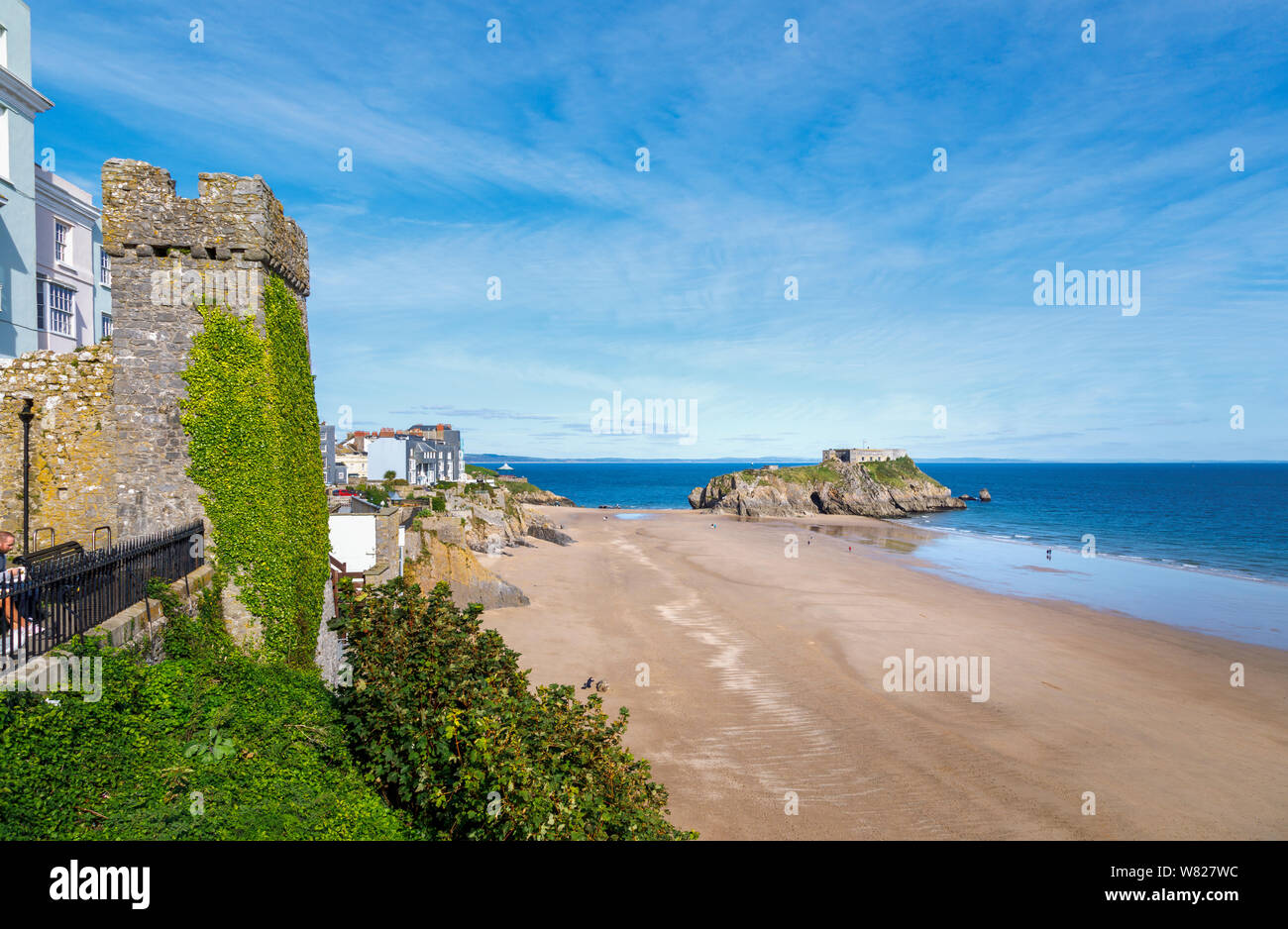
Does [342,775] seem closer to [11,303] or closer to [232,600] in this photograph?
[232,600]

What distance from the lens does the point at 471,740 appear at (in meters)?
7.37

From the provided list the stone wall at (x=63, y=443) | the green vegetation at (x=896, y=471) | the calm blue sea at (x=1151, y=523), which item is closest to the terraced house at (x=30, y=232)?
the stone wall at (x=63, y=443)

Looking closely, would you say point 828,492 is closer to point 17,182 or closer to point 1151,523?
point 1151,523

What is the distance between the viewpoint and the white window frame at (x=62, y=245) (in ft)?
82.7

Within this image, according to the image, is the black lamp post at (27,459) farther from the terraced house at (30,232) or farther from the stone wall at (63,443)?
the terraced house at (30,232)

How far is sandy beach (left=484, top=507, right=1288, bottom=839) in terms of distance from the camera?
14320 millimetres

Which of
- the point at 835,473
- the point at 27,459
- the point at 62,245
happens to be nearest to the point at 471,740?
the point at 27,459

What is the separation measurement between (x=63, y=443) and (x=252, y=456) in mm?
3813

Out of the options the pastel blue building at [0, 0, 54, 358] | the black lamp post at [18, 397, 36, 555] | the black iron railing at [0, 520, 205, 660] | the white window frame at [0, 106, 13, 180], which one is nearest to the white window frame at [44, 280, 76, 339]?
the pastel blue building at [0, 0, 54, 358]

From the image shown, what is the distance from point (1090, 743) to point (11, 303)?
38.2m

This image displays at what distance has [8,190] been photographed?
870 inches

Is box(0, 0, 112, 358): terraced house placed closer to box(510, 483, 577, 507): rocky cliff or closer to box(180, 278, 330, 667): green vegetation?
box(180, 278, 330, 667): green vegetation

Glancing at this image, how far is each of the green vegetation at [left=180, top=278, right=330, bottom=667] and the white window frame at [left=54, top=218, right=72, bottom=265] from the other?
21.9 metres

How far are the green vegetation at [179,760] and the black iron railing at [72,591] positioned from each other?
0.48 meters
